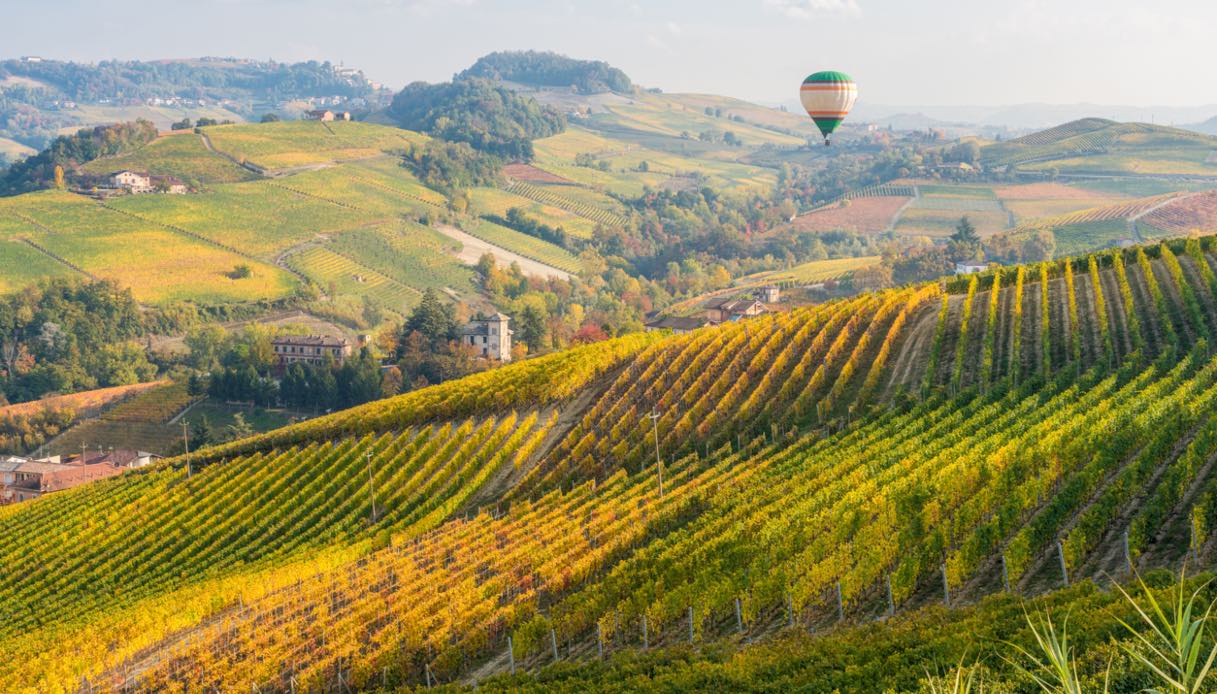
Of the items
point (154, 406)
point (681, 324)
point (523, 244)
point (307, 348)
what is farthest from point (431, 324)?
point (523, 244)

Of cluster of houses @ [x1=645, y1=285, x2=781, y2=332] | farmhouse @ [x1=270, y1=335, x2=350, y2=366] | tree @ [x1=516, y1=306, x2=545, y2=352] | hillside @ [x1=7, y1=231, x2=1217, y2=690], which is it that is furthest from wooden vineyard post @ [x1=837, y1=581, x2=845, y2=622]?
farmhouse @ [x1=270, y1=335, x2=350, y2=366]

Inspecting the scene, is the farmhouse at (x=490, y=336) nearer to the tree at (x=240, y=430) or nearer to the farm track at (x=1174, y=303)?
the tree at (x=240, y=430)

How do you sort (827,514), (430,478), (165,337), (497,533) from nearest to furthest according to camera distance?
1. (827,514)
2. (497,533)
3. (430,478)
4. (165,337)

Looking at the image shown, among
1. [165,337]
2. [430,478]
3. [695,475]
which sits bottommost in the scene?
[165,337]

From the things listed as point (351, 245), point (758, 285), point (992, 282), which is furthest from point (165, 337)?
point (992, 282)

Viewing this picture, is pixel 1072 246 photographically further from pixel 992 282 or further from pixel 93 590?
pixel 93 590

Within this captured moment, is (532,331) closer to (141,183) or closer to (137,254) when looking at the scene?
(137,254)
